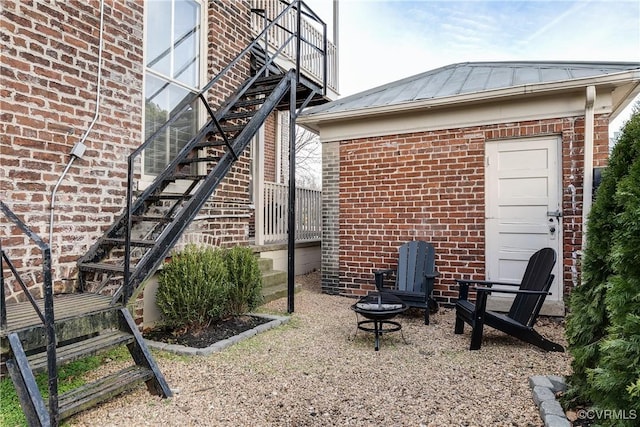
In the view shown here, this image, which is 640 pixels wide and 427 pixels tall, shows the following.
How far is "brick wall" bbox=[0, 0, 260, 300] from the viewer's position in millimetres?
2900

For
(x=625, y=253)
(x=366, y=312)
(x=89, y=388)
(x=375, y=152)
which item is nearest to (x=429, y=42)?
(x=375, y=152)

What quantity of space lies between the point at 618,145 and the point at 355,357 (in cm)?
250

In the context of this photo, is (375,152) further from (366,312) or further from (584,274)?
(584,274)

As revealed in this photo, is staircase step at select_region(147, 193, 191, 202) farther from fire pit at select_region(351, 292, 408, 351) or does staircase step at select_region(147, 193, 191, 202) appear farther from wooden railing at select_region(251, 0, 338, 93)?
wooden railing at select_region(251, 0, 338, 93)

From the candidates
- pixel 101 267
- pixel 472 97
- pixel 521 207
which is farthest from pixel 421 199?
pixel 101 267

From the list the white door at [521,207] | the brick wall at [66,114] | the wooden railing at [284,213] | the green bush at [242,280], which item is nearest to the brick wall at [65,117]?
the brick wall at [66,114]

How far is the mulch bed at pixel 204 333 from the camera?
3670mm

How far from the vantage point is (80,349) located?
7.56ft

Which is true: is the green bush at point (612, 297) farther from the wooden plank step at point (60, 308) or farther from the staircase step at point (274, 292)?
the staircase step at point (274, 292)

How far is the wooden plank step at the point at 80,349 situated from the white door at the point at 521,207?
14.2 feet

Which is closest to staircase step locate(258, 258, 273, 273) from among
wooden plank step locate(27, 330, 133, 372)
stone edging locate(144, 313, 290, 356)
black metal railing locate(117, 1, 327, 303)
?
stone edging locate(144, 313, 290, 356)

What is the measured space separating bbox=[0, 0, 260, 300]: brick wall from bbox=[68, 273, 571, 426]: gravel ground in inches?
54.4

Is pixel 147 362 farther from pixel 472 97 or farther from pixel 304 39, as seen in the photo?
pixel 304 39

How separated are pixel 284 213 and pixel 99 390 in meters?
5.04
